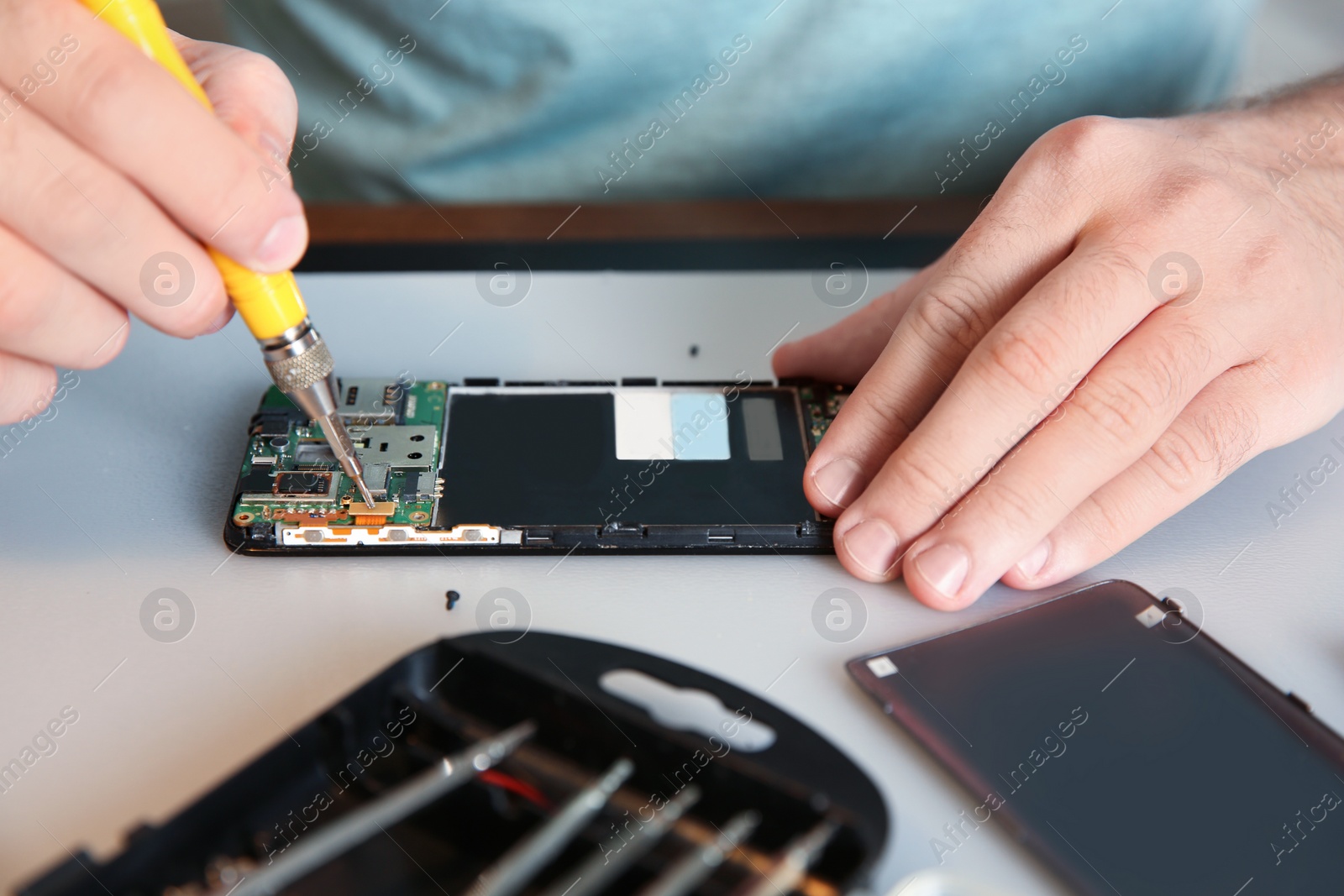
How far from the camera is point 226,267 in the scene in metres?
0.76

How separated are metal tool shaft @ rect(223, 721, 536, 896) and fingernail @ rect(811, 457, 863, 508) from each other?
395mm

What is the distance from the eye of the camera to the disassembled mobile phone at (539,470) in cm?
93

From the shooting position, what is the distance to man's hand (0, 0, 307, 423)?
0.70m

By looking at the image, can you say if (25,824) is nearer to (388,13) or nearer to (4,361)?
(4,361)

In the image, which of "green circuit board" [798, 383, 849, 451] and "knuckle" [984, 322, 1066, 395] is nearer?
"knuckle" [984, 322, 1066, 395]

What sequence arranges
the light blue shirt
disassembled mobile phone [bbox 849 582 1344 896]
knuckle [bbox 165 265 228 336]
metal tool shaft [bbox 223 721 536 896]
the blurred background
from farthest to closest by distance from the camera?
the blurred background
the light blue shirt
knuckle [bbox 165 265 228 336]
disassembled mobile phone [bbox 849 582 1344 896]
metal tool shaft [bbox 223 721 536 896]

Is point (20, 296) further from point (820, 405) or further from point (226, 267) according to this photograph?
point (820, 405)

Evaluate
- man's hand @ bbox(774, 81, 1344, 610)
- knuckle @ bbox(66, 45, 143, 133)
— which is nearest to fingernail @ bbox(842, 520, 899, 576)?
man's hand @ bbox(774, 81, 1344, 610)

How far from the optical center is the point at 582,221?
143cm

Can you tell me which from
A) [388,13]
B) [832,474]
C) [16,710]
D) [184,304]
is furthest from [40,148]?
[388,13]

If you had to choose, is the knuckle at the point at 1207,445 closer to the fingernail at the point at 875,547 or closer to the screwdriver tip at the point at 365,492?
the fingernail at the point at 875,547

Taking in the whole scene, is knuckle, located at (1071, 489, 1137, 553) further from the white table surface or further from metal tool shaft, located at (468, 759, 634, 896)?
metal tool shaft, located at (468, 759, 634, 896)

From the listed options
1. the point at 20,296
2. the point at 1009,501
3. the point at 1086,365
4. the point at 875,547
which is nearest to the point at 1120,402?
the point at 1086,365

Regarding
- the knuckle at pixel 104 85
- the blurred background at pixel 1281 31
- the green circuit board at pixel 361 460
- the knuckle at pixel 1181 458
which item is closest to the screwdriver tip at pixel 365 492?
the green circuit board at pixel 361 460
